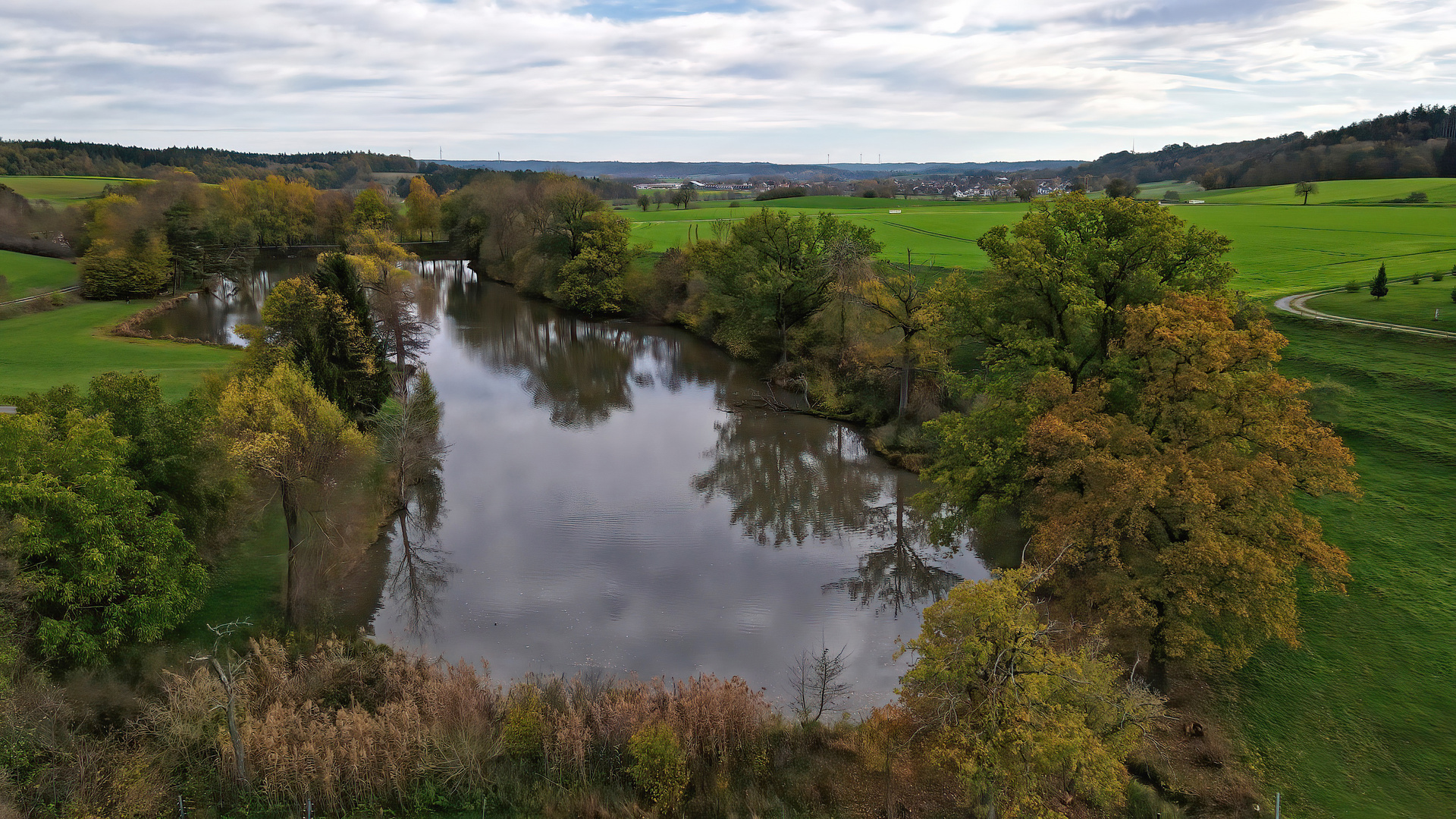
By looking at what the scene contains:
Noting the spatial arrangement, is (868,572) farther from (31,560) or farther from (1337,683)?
(31,560)

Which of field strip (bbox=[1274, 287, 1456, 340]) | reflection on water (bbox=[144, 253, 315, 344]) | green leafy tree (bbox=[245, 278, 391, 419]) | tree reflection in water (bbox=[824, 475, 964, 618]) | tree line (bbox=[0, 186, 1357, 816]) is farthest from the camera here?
reflection on water (bbox=[144, 253, 315, 344])

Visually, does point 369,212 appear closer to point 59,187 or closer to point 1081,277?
point 59,187

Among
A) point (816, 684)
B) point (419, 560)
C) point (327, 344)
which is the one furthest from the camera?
point (327, 344)

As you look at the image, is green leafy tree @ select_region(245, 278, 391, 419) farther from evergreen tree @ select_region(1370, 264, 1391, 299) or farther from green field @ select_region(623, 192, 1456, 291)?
evergreen tree @ select_region(1370, 264, 1391, 299)

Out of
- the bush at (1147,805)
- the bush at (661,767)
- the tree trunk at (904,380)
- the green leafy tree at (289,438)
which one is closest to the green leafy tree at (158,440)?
the green leafy tree at (289,438)

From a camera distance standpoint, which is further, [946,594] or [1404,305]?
[1404,305]

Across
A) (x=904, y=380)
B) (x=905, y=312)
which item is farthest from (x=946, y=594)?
(x=905, y=312)

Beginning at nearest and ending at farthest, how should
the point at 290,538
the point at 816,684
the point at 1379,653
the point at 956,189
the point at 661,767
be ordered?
1. the point at 661,767
2. the point at 1379,653
3. the point at 816,684
4. the point at 290,538
5. the point at 956,189

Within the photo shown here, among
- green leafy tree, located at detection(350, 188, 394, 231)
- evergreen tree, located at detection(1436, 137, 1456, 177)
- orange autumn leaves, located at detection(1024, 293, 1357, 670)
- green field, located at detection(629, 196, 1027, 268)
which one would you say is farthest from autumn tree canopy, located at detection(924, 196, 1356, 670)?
green leafy tree, located at detection(350, 188, 394, 231)
